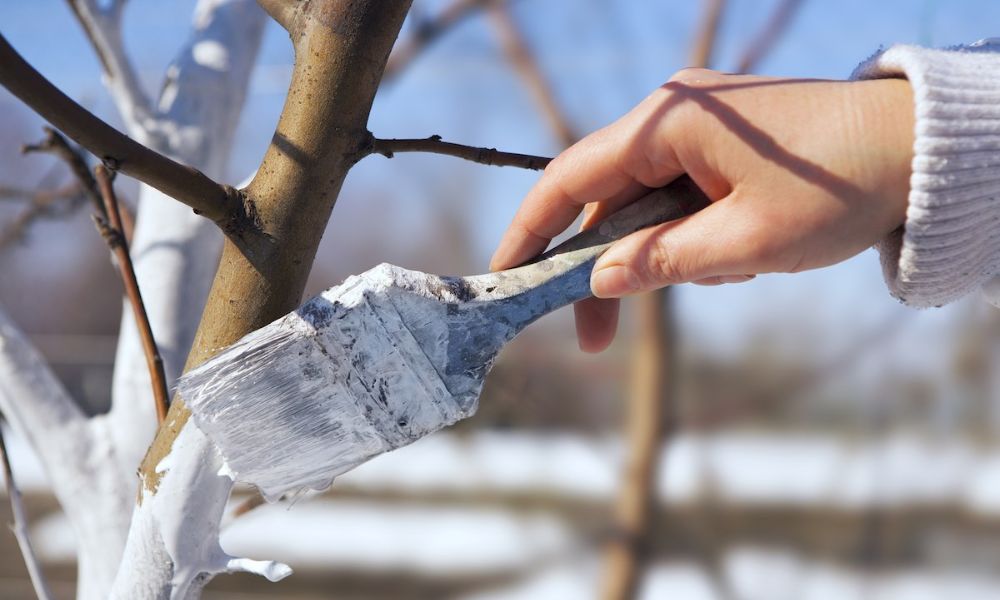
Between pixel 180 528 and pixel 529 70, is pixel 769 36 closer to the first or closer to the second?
pixel 529 70

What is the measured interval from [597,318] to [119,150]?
0.27m

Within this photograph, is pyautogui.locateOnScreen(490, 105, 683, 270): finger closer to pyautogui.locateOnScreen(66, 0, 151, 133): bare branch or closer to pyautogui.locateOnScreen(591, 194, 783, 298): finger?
pyautogui.locateOnScreen(591, 194, 783, 298): finger

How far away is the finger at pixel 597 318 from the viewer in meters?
0.46

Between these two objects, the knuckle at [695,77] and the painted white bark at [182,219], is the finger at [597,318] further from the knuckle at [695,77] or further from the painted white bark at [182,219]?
the painted white bark at [182,219]

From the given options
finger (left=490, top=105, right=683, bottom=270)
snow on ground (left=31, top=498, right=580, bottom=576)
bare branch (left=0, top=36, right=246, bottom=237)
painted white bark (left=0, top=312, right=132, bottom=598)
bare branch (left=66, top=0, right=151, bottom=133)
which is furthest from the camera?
snow on ground (left=31, top=498, right=580, bottom=576)

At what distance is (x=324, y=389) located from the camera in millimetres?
331

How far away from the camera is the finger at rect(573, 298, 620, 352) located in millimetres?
460

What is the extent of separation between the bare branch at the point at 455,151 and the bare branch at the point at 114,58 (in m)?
0.43

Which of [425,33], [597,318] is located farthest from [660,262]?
[425,33]

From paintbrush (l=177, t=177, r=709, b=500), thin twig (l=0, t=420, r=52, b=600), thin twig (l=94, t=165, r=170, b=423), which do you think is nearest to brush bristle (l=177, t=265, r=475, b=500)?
paintbrush (l=177, t=177, r=709, b=500)

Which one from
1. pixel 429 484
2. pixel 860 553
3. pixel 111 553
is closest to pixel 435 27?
pixel 111 553

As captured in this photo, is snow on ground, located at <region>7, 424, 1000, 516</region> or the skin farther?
snow on ground, located at <region>7, 424, 1000, 516</region>

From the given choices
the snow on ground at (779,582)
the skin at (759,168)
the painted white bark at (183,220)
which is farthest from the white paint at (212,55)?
the snow on ground at (779,582)

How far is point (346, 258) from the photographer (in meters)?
1.72
